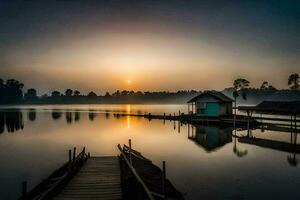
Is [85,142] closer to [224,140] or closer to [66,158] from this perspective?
[66,158]

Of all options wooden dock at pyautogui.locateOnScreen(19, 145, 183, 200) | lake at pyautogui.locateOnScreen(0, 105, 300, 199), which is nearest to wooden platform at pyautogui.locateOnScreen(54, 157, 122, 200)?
wooden dock at pyautogui.locateOnScreen(19, 145, 183, 200)

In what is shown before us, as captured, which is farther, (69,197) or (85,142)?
(85,142)

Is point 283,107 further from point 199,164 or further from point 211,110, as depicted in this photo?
point 211,110

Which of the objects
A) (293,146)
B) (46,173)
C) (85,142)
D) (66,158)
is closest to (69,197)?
(46,173)

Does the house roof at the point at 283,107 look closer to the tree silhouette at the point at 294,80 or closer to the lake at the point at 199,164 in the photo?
Result: the lake at the point at 199,164

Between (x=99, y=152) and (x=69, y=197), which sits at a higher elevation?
(x=69, y=197)

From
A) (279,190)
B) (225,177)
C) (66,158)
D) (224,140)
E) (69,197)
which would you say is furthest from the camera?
(224,140)

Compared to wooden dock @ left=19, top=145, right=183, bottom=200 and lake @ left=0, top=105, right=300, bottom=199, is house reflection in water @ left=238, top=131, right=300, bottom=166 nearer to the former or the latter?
lake @ left=0, top=105, right=300, bottom=199

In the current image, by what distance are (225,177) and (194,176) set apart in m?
2.31

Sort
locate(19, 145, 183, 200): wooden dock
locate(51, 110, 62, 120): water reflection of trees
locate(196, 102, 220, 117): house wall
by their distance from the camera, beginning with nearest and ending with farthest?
locate(19, 145, 183, 200): wooden dock, locate(196, 102, 220, 117): house wall, locate(51, 110, 62, 120): water reflection of trees

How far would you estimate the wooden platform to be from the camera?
12238 mm

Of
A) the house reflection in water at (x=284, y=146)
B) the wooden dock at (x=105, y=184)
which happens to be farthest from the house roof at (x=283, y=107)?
the wooden dock at (x=105, y=184)

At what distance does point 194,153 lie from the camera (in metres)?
31.1

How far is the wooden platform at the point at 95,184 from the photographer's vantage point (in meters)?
12.2
